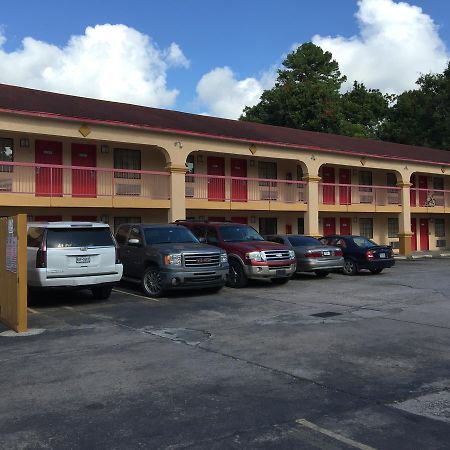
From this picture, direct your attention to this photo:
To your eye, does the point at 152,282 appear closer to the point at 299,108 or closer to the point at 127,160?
the point at 127,160

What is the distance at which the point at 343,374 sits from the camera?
20.4 ft

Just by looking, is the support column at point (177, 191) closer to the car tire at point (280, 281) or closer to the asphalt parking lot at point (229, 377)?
the car tire at point (280, 281)

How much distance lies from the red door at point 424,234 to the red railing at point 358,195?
4.69 metres

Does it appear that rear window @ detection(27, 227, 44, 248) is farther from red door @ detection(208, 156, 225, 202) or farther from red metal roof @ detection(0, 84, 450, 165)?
red door @ detection(208, 156, 225, 202)

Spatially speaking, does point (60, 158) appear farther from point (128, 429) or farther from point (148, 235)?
point (128, 429)

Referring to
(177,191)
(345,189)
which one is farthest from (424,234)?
(177,191)

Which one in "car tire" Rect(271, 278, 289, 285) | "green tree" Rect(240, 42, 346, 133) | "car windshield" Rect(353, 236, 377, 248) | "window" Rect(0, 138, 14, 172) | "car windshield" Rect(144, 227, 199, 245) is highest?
"green tree" Rect(240, 42, 346, 133)

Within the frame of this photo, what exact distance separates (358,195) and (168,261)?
1839cm

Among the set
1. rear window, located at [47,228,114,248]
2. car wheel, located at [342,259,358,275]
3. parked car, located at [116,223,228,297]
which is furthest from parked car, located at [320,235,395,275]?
rear window, located at [47,228,114,248]

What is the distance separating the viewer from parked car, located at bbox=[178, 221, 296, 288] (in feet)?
46.9

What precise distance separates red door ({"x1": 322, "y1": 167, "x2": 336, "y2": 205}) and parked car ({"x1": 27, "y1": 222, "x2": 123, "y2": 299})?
56.5ft

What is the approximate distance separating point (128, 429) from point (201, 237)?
11476 millimetres

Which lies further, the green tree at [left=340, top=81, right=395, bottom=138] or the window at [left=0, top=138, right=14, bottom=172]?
the green tree at [left=340, top=81, right=395, bottom=138]

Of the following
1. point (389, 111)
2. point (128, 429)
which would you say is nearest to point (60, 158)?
point (128, 429)
